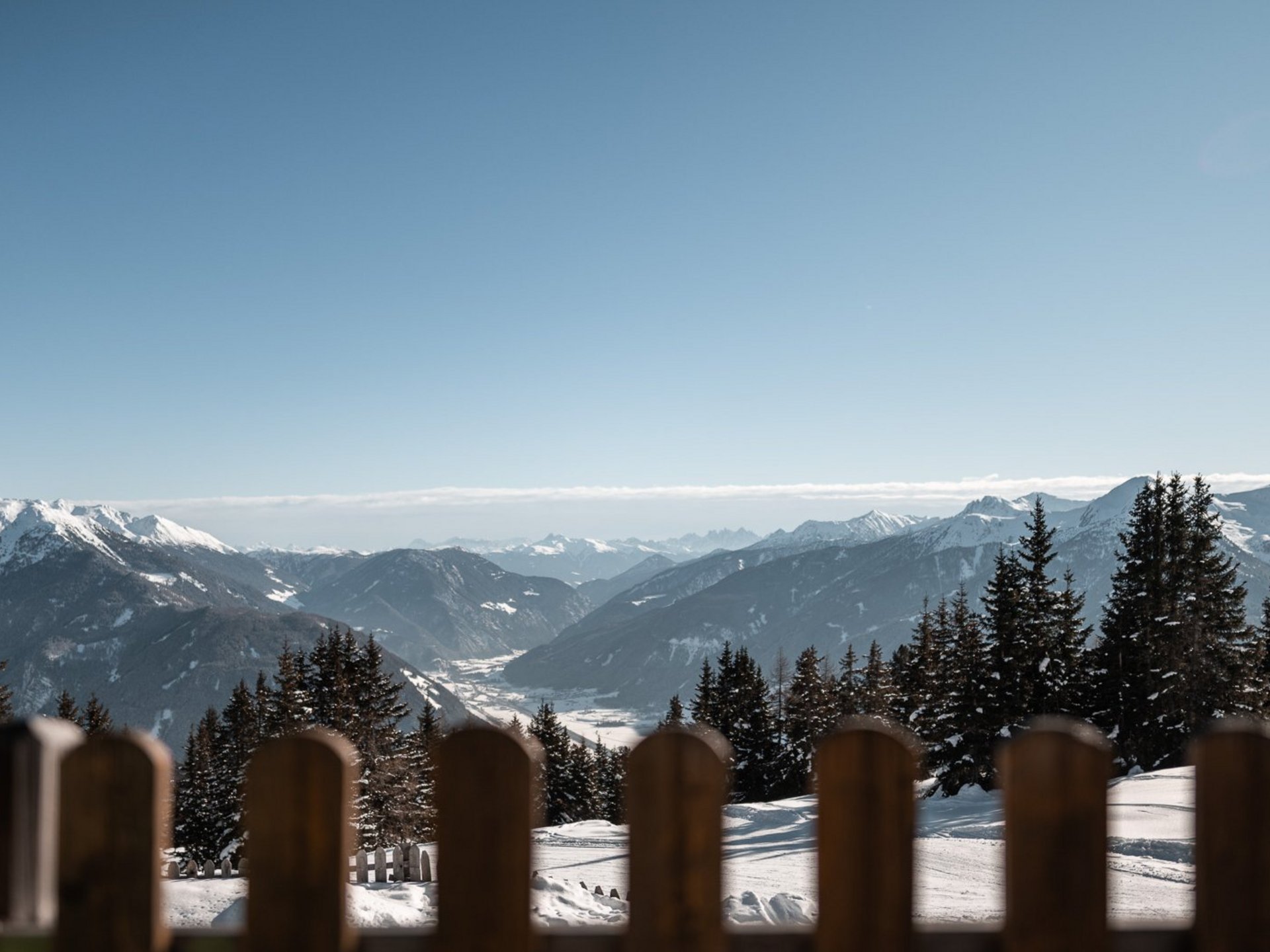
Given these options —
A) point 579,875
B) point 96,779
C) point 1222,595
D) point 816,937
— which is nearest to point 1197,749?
point 816,937

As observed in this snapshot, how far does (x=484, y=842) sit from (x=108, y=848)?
78 centimetres

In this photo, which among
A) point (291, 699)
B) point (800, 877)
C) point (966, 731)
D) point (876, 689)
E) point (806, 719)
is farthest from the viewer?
point (806, 719)

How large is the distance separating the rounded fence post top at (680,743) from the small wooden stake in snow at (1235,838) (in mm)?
956

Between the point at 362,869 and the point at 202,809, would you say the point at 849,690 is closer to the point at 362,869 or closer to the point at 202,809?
the point at 202,809

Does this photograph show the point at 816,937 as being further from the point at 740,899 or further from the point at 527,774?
the point at 740,899

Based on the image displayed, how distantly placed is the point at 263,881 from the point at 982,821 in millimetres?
18707

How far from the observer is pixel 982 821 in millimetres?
17078

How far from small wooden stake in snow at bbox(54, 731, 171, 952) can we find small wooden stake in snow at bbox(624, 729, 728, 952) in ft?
3.24

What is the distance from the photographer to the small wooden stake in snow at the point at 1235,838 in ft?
5.28

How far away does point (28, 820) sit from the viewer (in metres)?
1.66

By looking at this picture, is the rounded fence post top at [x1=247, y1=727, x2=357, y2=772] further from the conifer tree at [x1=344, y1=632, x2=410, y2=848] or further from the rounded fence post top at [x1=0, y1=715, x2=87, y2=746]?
the conifer tree at [x1=344, y1=632, x2=410, y2=848]

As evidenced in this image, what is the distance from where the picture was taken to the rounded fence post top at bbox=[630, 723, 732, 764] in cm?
155

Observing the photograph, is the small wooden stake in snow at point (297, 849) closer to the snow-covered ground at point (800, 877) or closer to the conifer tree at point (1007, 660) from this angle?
the snow-covered ground at point (800, 877)

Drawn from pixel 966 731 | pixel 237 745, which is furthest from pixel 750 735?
pixel 237 745
